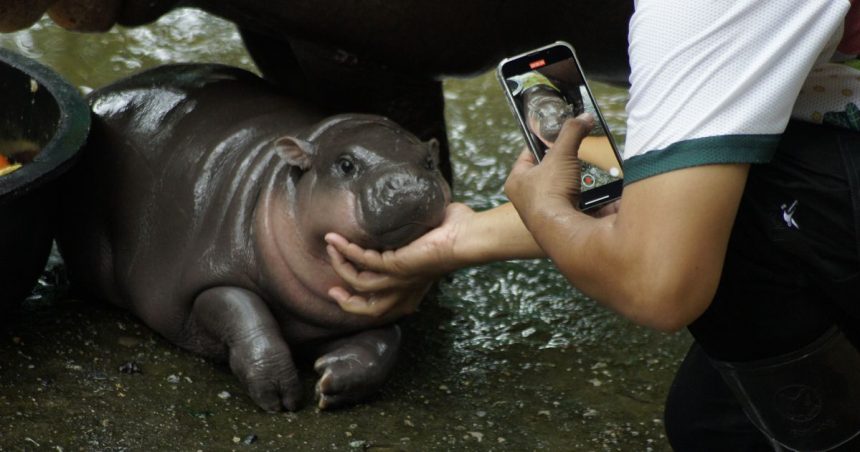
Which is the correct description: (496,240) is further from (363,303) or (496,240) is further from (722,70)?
(722,70)

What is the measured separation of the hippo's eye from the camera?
2.98 metres

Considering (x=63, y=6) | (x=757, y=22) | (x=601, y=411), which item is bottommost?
(x=601, y=411)

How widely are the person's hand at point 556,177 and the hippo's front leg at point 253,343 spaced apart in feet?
3.08

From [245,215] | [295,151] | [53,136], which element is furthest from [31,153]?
[295,151]

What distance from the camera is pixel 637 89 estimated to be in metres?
1.89

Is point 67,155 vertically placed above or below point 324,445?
above

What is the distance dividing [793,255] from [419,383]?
123 centimetres

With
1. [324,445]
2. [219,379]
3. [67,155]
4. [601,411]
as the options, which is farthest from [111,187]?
[601,411]

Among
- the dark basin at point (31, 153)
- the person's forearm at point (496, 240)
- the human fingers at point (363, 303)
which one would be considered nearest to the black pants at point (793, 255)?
the person's forearm at point (496, 240)

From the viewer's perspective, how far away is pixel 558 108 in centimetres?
236

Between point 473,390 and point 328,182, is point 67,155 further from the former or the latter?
point 473,390

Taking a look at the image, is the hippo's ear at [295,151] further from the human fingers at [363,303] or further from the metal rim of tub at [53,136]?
the metal rim of tub at [53,136]

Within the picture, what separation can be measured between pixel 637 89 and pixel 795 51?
8.7 inches

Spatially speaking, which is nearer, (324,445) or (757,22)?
(757,22)
